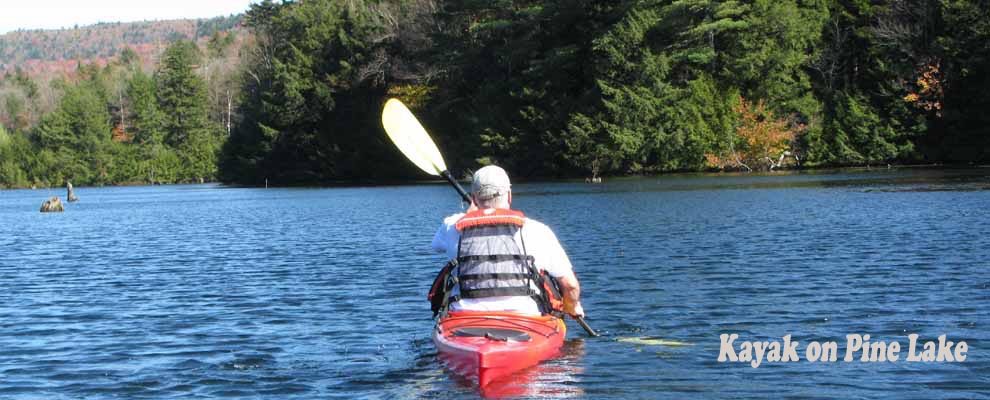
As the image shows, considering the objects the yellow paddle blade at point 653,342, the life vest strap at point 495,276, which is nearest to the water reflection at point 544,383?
the life vest strap at point 495,276

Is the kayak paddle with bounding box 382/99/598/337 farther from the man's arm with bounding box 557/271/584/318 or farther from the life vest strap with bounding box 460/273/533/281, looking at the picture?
the life vest strap with bounding box 460/273/533/281

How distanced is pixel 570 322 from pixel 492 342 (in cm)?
380

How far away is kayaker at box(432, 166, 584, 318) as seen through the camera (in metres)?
9.58

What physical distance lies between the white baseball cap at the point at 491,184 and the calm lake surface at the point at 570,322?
1661mm

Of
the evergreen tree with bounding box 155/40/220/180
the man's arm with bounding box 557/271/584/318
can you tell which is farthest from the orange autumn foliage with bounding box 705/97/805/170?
the evergreen tree with bounding box 155/40/220/180

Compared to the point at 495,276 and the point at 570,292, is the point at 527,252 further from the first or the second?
the point at 570,292

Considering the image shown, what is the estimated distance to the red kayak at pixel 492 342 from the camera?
31.1 ft

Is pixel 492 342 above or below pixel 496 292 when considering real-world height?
below

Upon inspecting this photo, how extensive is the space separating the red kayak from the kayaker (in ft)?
0.39

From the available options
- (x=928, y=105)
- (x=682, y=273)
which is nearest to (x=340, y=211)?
(x=682, y=273)

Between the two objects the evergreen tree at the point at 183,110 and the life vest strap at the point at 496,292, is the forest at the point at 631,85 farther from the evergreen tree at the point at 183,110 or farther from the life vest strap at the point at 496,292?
the life vest strap at the point at 496,292

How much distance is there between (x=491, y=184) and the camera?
9.48 meters

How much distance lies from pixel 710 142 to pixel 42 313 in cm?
5829

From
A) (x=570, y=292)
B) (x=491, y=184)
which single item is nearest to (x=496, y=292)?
(x=570, y=292)
